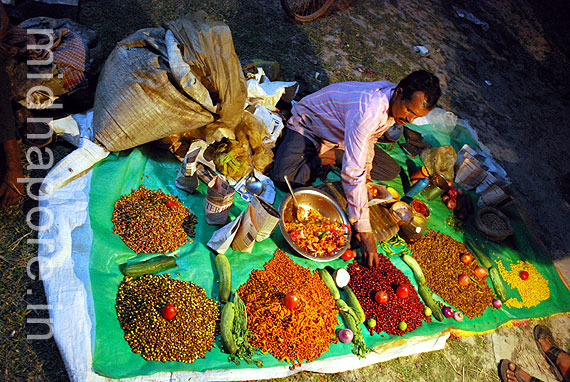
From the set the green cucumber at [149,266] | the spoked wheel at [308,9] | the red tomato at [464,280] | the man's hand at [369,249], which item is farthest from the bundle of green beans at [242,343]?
the spoked wheel at [308,9]

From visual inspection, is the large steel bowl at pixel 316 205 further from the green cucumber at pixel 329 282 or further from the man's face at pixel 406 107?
the man's face at pixel 406 107

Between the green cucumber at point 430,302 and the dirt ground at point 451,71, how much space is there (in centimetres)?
37

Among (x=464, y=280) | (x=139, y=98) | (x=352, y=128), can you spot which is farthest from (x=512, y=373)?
(x=139, y=98)

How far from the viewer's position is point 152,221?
3.09 metres

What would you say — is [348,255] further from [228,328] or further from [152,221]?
[152,221]

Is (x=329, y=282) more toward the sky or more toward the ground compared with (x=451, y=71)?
more toward the ground

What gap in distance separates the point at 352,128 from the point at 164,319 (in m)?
2.28

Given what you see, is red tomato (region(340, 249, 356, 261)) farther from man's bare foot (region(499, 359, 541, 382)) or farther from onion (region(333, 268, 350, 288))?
man's bare foot (region(499, 359, 541, 382))

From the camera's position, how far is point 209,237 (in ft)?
11.1

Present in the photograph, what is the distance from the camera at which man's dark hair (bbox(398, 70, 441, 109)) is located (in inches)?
117

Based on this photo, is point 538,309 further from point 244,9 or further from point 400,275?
point 244,9

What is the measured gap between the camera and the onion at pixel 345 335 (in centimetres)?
305

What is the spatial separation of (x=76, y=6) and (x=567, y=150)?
28.3 feet

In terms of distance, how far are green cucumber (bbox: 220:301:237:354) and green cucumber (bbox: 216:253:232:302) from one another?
142mm
